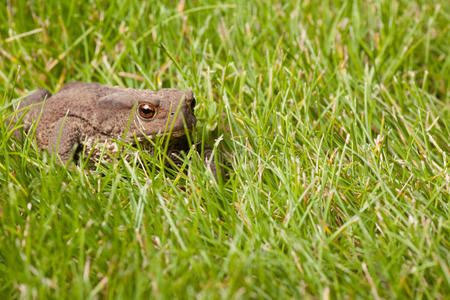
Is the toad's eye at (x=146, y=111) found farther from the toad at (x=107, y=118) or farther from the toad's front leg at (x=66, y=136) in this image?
the toad's front leg at (x=66, y=136)

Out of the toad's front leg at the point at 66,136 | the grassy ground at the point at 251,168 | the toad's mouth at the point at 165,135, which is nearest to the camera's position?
the grassy ground at the point at 251,168

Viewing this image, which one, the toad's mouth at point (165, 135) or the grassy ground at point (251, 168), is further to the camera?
the toad's mouth at point (165, 135)

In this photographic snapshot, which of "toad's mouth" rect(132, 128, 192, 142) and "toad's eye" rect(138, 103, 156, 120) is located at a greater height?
"toad's eye" rect(138, 103, 156, 120)

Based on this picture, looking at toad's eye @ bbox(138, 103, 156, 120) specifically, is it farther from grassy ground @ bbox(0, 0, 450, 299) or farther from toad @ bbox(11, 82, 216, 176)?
grassy ground @ bbox(0, 0, 450, 299)

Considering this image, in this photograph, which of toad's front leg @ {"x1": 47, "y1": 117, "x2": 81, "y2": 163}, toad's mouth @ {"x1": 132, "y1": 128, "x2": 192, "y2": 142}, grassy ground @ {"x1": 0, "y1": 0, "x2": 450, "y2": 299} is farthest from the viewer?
toad's front leg @ {"x1": 47, "y1": 117, "x2": 81, "y2": 163}

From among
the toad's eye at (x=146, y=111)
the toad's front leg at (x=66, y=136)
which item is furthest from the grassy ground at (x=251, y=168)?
the toad's eye at (x=146, y=111)

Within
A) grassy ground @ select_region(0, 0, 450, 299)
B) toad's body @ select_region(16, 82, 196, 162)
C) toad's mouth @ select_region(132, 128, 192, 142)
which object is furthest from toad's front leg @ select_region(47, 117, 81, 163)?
toad's mouth @ select_region(132, 128, 192, 142)

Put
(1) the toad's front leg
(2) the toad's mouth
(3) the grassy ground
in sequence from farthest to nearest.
Answer: (1) the toad's front leg
(2) the toad's mouth
(3) the grassy ground

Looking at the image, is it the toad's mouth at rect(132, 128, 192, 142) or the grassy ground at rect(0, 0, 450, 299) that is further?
the toad's mouth at rect(132, 128, 192, 142)

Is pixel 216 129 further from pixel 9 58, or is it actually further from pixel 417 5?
pixel 417 5

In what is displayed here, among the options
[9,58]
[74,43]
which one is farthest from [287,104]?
[9,58]
